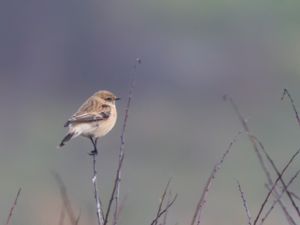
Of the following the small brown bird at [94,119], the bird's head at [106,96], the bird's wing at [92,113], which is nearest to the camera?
the small brown bird at [94,119]

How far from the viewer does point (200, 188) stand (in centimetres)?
2102

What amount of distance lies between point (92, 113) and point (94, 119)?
22cm

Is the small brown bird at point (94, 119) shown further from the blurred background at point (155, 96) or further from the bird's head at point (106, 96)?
the blurred background at point (155, 96)

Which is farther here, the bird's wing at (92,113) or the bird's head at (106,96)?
the bird's head at (106,96)

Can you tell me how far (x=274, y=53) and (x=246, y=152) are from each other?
8.60m

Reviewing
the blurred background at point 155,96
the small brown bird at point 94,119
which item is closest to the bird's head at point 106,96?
the small brown bird at point 94,119

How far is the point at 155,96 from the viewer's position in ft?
96.0

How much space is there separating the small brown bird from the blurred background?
736cm

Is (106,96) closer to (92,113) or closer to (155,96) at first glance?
(92,113)

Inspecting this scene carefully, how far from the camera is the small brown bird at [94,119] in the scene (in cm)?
1003

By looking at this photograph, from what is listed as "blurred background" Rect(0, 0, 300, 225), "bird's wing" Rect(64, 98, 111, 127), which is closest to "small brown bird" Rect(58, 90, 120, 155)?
"bird's wing" Rect(64, 98, 111, 127)

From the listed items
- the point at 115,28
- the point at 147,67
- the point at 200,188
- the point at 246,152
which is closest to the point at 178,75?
the point at 147,67

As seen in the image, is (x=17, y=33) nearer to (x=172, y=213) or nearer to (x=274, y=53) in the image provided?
(x=274, y=53)

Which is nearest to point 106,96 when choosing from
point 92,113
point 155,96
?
point 92,113
